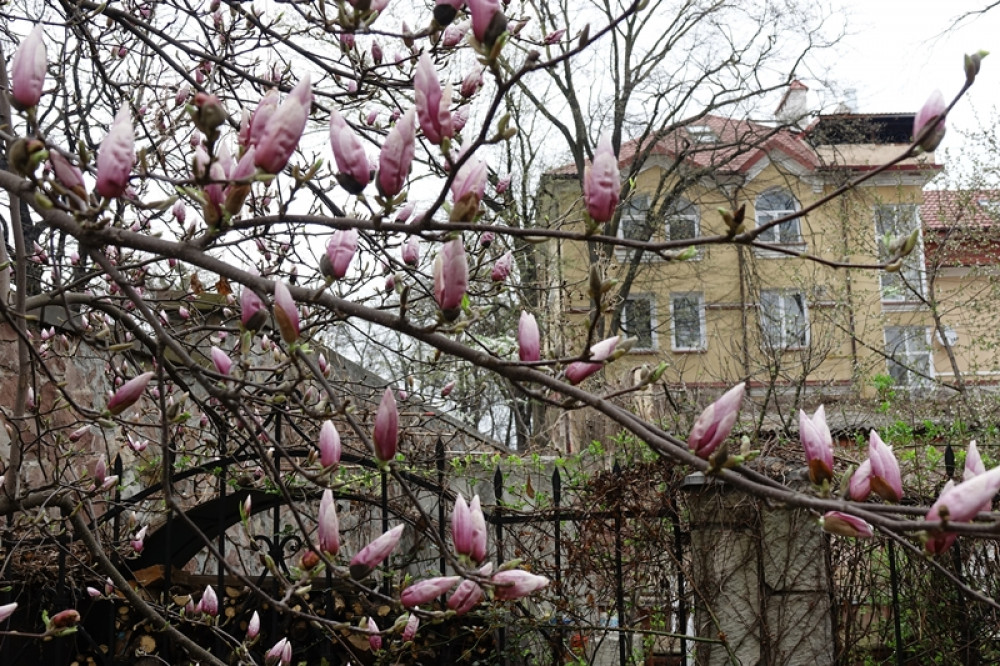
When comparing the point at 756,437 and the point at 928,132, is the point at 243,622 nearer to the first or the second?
the point at 756,437

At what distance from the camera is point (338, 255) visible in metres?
1.18

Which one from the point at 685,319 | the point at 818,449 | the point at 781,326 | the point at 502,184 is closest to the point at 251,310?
the point at 818,449

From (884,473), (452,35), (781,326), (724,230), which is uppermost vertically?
(724,230)

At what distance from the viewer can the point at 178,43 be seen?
2303mm

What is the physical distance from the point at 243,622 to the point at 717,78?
40.4ft

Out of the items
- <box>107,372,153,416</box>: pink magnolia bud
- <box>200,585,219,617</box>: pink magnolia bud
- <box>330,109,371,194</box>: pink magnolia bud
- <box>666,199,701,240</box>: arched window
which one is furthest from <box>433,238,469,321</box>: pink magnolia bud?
A: <box>666,199,701,240</box>: arched window

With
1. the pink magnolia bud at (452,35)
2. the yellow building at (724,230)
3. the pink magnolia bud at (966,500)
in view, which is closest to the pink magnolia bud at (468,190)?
the pink magnolia bud at (966,500)

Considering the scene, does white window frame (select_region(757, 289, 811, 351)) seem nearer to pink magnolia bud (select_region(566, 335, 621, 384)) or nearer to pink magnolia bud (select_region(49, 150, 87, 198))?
pink magnolia bud (select_region(566, 335, 621, 384))

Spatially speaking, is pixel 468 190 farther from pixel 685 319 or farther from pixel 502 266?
pixel 685 319

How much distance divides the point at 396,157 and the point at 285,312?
0.76 ft

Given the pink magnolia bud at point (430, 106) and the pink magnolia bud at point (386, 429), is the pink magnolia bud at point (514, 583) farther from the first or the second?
the pink magnolia bud at point (430, 106)

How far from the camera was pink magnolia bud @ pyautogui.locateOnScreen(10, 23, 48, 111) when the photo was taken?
108 cm

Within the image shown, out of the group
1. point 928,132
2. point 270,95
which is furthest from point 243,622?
point 928,132

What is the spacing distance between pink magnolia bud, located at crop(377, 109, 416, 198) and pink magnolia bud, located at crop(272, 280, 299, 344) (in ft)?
0.57
